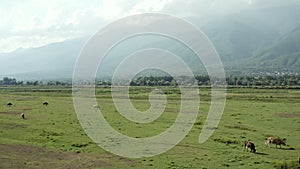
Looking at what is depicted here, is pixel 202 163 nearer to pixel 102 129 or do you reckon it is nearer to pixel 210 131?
pixel 210 131

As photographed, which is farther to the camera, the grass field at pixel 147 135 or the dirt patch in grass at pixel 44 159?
the grass field at pixel 147 135

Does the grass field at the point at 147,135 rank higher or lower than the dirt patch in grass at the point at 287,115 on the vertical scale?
lower

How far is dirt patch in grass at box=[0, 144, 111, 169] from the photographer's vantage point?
26859mm

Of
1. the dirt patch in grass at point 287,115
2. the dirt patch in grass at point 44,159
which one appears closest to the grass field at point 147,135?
the dirt patch in grass at point 44,159

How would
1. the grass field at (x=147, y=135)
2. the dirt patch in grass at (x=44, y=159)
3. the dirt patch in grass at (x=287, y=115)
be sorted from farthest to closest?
the dirt patch in grass at (x=287, y=115), the grass field at (x=147, y=135), the dirt patch in grass at (x=44, y=159)

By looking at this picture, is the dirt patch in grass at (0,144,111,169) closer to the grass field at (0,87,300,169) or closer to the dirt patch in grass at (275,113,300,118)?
the grass field at (0,87,300,169)

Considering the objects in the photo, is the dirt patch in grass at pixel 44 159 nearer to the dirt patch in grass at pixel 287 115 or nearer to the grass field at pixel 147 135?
the grass field at pixel 147 135

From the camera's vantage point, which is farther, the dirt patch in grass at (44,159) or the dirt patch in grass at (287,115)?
the dirt patch in grass at (287,115)

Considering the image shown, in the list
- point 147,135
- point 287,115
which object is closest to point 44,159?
point 147,135

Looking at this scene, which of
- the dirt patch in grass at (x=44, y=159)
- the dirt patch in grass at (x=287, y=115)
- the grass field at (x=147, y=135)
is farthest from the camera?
the dirt patch in grass at (x=287, y=115)

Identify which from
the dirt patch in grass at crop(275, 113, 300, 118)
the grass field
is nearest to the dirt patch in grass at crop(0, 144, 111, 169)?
the grass field

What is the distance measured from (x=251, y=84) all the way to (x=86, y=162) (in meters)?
123

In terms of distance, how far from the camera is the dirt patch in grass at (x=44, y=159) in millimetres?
26859

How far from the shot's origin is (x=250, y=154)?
30.2 m
